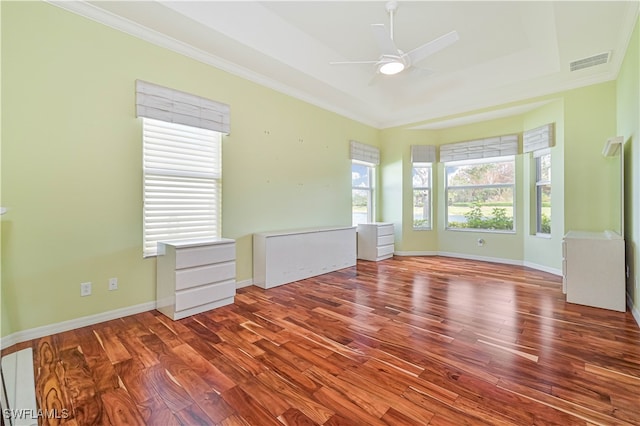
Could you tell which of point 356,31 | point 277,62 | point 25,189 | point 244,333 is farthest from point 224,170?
point 356,31

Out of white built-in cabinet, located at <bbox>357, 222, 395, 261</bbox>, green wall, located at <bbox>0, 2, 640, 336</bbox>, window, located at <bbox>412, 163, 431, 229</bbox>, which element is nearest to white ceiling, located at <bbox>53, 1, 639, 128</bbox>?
green wall, located at <bbox>0, 2, 640, 336</bbox>

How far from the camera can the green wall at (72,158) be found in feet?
7.47

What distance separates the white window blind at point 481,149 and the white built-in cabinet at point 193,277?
4.89 m

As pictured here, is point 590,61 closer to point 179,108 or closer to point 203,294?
point 179,108

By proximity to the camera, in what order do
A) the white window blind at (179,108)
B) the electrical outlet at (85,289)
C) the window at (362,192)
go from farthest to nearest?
the window at (362,192) < the white window blind at (179,108) < the electrical outlet at (85,289)

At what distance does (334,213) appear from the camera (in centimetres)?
535

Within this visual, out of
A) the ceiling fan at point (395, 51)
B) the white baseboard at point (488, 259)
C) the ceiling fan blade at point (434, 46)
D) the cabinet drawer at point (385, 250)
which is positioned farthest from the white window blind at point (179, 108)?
the white baseboard at point (488, 259)

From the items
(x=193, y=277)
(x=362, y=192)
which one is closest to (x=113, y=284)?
(x=193, y=277)

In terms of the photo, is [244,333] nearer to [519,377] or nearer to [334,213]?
[519,377]

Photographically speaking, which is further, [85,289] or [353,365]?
[85,289]

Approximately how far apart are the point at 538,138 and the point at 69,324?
669cm

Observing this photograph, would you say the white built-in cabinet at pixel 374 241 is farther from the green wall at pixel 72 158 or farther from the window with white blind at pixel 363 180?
the green wall at pixel 72 158

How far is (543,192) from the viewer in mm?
4883

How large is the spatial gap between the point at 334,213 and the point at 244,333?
3.19 metres
